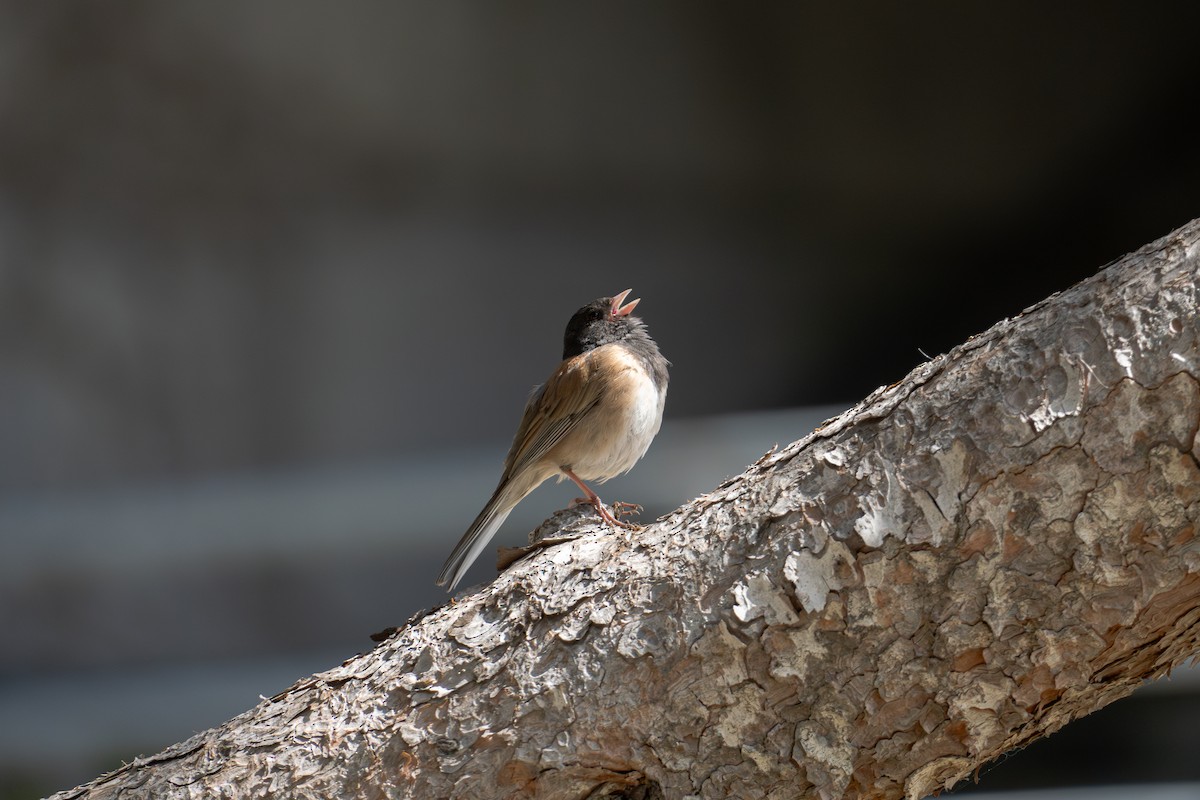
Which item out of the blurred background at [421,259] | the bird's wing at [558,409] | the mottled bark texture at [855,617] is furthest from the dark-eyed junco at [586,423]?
the blurred background at [421,259]

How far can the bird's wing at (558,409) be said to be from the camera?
98.0 inches

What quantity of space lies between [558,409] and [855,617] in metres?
1.39

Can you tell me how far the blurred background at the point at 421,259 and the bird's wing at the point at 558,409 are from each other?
181cm

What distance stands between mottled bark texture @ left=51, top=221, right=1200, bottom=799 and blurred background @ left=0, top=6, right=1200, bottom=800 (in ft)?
9.58

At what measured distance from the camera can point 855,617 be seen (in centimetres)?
124

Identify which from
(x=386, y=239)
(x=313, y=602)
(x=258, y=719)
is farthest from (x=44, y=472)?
(x=258, y=719)

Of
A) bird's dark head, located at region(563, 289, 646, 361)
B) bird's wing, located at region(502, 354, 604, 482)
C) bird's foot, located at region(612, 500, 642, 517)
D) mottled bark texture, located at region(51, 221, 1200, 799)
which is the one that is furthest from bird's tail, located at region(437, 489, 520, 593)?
mottled bark texture, located at region(51, 221, 1200, 799)

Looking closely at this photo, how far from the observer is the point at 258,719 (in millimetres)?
1511

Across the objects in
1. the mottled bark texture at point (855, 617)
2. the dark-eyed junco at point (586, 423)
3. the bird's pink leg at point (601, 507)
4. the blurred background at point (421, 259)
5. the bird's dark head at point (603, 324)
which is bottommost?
the mottled bark texture at point (855, 617)

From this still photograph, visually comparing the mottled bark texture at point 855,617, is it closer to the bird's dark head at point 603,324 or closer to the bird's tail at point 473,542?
the bird's tail at point 473,542

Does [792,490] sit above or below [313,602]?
below

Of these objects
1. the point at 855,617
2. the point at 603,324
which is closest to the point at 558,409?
the point at 603,324

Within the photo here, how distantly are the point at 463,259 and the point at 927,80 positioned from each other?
2231 millimetres

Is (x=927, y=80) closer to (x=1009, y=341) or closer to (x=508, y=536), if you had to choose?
(x=508, y=536)
